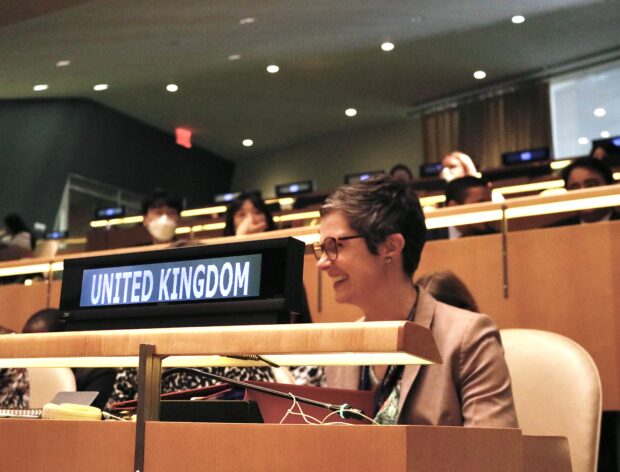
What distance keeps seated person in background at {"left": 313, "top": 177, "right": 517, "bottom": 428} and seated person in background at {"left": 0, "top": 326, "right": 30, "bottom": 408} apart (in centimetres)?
123

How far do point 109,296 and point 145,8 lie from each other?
9.16m

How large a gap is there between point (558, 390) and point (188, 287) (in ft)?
3.99

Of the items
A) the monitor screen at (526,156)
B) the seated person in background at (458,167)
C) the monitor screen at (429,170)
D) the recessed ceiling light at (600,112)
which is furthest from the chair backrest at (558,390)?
the recessed ceiling light at (600,112)

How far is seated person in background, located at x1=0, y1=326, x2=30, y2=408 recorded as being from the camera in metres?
2.60

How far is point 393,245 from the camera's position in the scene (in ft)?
5.84

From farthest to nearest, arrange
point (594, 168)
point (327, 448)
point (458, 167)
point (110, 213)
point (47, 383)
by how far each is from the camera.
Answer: point (110, 213), point (458, 167), point (594, 168), point (47, 383), point (327, 448)

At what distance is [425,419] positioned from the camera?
5.28 ft

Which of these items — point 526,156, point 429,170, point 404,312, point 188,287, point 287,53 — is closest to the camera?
point 188,287

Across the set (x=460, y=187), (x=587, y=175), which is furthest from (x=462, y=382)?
(x=460, y=187)

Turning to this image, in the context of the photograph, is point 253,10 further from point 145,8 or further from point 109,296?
point 109,296

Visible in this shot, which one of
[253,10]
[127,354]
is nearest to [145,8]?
[253,10]

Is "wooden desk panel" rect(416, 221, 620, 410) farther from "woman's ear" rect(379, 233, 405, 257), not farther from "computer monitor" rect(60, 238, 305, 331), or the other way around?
"computer monitor" rect(60, 238, 305, 331)

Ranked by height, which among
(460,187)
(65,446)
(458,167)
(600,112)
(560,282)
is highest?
(600,112)

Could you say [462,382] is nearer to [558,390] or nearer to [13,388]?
[558,390]
